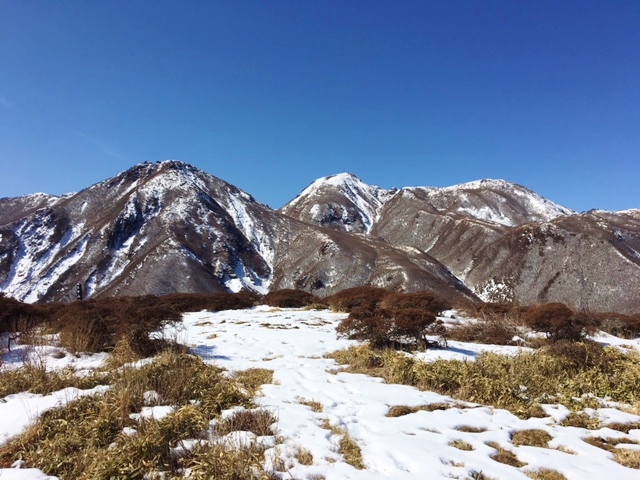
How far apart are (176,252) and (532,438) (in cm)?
8390

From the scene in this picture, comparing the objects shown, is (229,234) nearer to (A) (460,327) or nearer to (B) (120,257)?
(B) (120,257)

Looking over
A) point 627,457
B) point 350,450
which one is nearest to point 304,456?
point 350,450

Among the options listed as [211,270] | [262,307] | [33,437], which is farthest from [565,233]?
[33,437]

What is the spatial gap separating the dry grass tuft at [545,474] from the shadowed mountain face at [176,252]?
59987mm

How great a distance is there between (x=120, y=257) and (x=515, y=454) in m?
96.4

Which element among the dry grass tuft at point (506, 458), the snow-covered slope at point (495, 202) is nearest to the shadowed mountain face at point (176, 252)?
the dry grass tuft at point (506, 458)

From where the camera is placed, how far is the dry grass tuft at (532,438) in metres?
5.50

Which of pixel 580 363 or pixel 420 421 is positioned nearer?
pixel 420 421

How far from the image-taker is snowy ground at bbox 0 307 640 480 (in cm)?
448

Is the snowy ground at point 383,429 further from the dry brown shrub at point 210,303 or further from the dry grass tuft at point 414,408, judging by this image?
the dry brown shrub at point 210,303

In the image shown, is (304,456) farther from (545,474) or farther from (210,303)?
(210,303)

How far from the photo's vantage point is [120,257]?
8738cm

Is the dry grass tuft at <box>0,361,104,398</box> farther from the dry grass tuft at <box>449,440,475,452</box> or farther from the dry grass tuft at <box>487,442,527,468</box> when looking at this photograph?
the dry grass tuft at <box>487,442,527,468</box>

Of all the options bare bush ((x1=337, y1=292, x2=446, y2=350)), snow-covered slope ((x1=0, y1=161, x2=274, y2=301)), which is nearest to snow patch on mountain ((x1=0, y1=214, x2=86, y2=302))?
snow-covered slope ((x1=0, y1=161, x2=274, y2=301))
